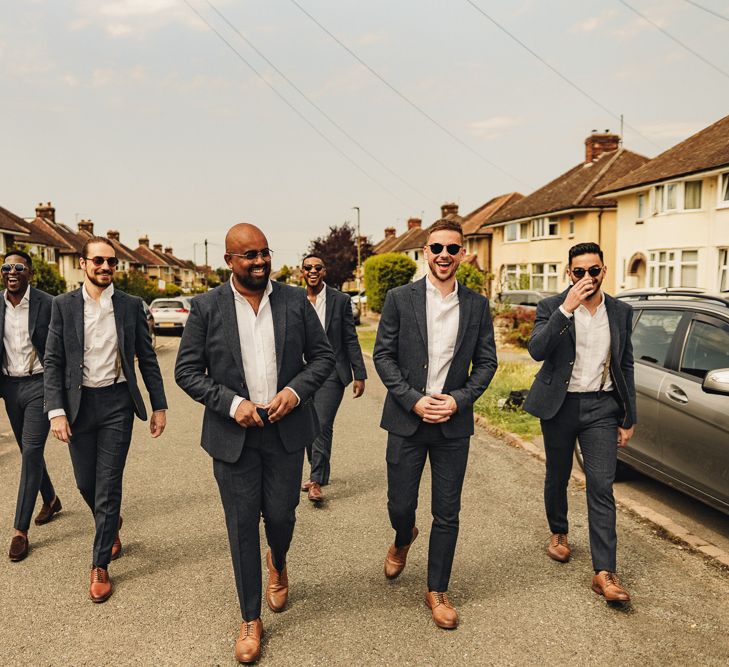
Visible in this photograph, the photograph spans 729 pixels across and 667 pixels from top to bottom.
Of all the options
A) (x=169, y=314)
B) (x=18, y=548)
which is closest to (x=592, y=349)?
(x=18, y=548)

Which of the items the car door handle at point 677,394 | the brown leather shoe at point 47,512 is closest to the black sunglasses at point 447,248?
the car door handle at point 677,394

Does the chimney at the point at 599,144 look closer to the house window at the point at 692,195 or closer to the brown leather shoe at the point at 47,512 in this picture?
the house window at the point at 692,195

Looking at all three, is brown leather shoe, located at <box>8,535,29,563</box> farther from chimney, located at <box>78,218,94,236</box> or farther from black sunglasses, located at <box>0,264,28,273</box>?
chimney, located at <box>78,218,94,236</box>

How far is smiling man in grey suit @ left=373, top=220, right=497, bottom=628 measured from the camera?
3.61 m

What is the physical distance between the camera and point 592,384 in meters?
4.08

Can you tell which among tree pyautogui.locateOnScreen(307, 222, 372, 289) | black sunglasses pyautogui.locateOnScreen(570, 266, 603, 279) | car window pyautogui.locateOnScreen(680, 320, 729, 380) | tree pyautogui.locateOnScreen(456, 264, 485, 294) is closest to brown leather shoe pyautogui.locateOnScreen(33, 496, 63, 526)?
black sunglasses pyautogui.locateOnScreen(570, 266, 603, 279)

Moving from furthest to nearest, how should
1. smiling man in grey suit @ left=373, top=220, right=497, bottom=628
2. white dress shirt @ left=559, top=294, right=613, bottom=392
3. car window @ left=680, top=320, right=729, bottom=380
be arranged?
1. car window @ left=680, top=320, right=729, bottom=380
2. white dress shirt @ left=559, top=294, right=613, bottom=392
3. smiling man in grey suit @ left=373, top=220, right=497, bottom=628

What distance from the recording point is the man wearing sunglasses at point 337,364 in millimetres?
5723

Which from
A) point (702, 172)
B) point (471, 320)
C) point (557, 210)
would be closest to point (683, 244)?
point (702, 172)

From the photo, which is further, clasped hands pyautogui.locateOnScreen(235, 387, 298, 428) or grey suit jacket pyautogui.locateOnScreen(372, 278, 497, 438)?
grey suit jacket pyautogui.locateOnScreen(372, 278, 497, 438)

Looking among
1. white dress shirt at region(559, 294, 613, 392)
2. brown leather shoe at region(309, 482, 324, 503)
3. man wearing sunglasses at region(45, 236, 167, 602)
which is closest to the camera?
man wearing sunglasses at region(45, 236, 167, 602)

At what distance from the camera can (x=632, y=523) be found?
204 inches

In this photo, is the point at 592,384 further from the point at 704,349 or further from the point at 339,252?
the point at 339,252

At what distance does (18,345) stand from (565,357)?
12.3 ft
